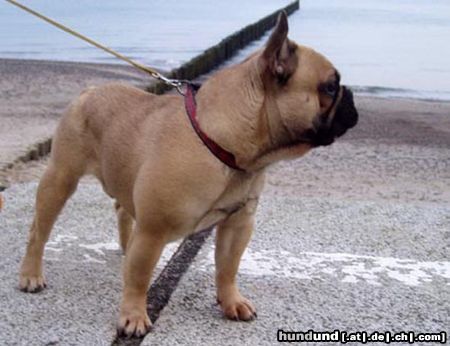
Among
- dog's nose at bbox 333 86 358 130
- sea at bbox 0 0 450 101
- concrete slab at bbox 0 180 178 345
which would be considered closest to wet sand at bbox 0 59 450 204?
concrete slab at bbox 0 180 178 345

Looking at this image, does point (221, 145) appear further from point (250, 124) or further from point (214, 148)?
point (250, 124)

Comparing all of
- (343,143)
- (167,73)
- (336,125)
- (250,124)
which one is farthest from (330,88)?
(167,73)

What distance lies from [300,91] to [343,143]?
A: 5.45m

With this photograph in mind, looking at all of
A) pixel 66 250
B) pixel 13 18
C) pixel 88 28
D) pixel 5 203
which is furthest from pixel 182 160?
pixel 13 18

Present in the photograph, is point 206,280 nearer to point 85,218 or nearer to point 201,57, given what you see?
point 85,218

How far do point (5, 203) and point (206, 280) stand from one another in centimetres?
181

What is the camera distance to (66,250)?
5.24 m

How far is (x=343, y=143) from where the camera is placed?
9.27 m

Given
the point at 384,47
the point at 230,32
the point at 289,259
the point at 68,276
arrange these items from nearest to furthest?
the point at 68,276, the point at 289,259, the point at 384,47, the point at 230,32

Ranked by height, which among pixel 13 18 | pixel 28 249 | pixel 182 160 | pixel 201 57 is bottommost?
pixel 13 18

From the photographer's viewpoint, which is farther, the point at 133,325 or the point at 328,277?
the point at 328,277

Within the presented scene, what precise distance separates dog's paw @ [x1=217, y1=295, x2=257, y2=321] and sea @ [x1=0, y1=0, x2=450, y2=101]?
9718 mm

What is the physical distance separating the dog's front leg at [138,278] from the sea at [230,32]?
10.0 metres

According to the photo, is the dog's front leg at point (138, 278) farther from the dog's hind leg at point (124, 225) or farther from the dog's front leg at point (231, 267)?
the dog's hind leg at point (124, 225)
